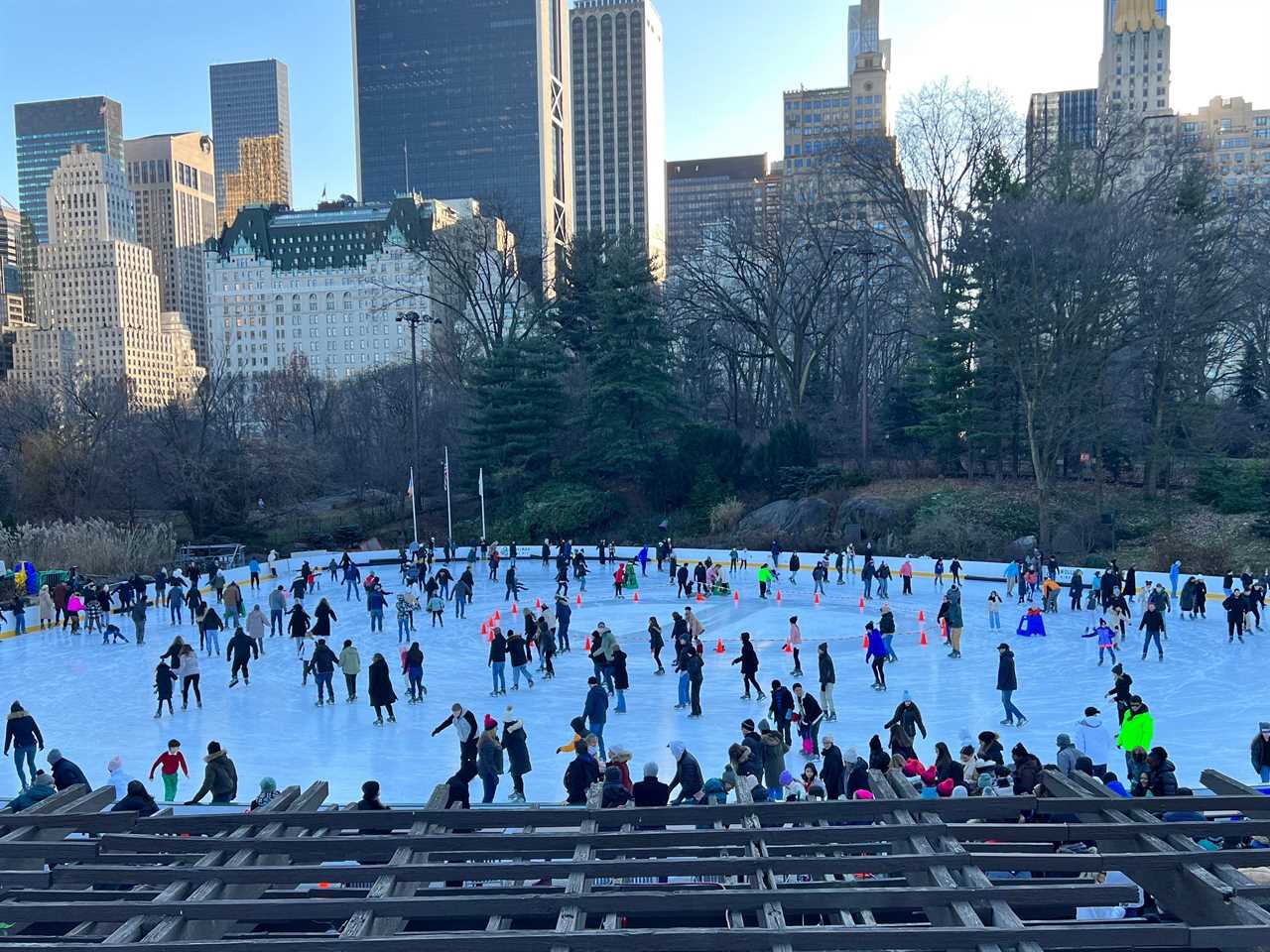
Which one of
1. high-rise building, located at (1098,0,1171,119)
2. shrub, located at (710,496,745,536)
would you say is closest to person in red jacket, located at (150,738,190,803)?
shrub, located at (710,496,745,536)

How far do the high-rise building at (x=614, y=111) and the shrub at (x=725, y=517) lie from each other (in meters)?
151

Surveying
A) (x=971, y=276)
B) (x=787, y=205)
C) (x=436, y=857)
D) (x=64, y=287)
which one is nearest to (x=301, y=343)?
(x=64, y=287)

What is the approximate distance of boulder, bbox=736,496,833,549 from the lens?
37781mm

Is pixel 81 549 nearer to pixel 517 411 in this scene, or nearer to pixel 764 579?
pixel 517 411

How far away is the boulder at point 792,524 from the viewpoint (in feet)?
124

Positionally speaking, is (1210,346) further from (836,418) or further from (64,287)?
(64,287)

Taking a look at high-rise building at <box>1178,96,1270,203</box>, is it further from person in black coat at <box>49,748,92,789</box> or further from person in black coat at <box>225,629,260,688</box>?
person in black coat at <box>49,748,92,789</box>

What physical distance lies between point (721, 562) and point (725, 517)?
37.5 feet

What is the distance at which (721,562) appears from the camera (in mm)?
30297

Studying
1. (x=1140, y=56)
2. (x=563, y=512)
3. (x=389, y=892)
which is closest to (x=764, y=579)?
(x=563, y=512)

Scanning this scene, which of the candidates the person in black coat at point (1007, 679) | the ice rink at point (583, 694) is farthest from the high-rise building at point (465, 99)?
the person in black coat at point (1007, 679)

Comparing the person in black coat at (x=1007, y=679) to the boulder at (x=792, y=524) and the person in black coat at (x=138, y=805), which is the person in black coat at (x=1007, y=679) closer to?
the person in black coat at (x=138, y=805)

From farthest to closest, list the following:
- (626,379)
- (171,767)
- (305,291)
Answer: (305,291) → (626,379) → (171,767)

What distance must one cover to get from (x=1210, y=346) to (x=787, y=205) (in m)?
21.9
